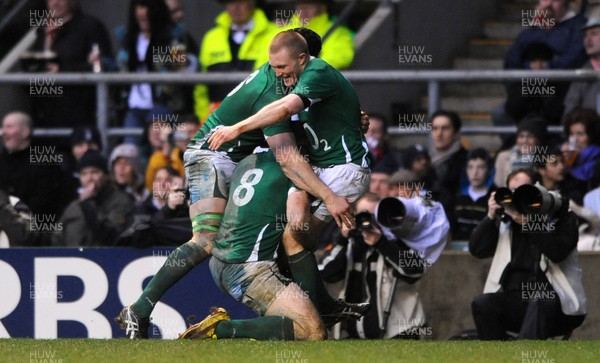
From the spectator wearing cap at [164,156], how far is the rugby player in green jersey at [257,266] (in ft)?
11.8

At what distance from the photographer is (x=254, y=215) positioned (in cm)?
1070

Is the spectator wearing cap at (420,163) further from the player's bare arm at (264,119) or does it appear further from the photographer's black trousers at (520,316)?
the player's bare arm at (264,119)

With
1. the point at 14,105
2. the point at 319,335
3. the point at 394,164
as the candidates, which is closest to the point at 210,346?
the point at 319,335

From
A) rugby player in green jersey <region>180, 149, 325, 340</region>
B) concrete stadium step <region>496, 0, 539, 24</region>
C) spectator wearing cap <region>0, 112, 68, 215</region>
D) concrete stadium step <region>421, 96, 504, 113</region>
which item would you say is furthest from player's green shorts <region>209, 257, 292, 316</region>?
concrete stadium step <region>496, 0, 539, 24</region>

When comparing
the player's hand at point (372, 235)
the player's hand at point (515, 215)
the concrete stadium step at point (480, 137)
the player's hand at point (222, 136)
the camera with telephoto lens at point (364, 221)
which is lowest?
the player's hand at point (372, 235)

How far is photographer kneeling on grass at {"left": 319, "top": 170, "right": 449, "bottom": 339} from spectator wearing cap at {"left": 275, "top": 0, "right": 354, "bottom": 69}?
3331 millimetres

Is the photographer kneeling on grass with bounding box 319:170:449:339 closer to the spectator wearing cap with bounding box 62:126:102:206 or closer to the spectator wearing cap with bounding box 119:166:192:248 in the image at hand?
the spectator wearing cap with bounding box 119:166:192:248

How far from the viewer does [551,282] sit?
11.2 m

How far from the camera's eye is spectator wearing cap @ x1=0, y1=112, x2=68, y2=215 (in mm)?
14375

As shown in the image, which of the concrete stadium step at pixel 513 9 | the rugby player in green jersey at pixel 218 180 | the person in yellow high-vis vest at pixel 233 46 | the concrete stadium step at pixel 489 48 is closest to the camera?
the rugby player in green jersey at pixel 218 180

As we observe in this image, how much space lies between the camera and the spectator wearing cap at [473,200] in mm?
12945

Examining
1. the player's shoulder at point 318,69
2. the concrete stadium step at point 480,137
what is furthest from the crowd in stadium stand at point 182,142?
the player's shoulder at point 318,69

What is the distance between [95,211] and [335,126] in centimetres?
371

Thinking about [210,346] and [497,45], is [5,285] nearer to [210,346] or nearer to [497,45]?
[210,346]
